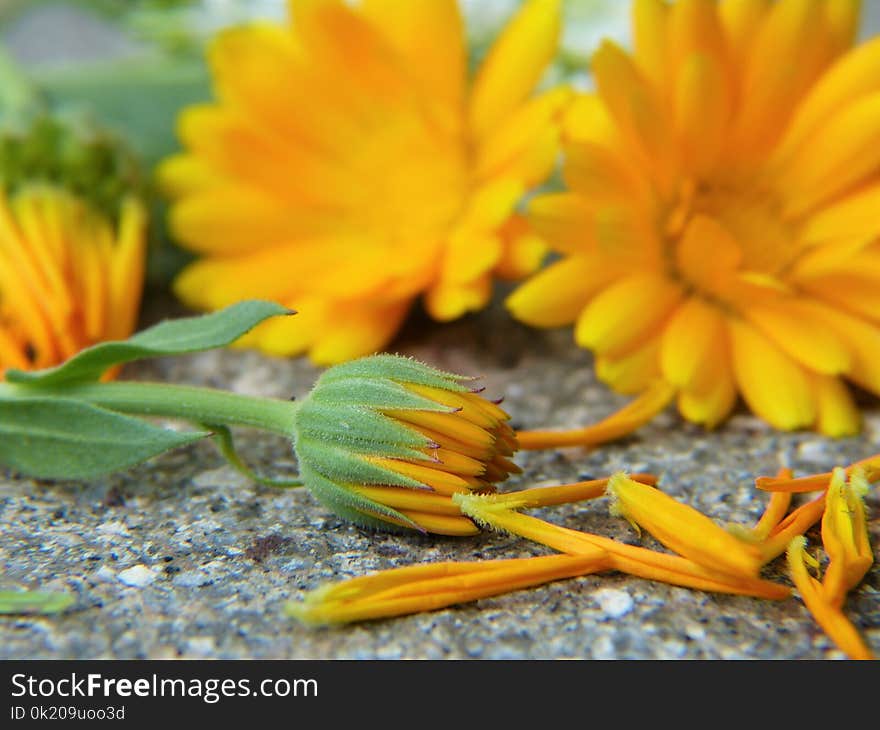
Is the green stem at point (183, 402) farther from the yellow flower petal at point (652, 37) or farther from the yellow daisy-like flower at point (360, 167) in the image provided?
the yellow flower petal at point (652, 37)

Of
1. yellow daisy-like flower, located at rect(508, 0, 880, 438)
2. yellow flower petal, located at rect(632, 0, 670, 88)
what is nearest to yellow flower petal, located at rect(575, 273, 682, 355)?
yellow daisy-like flower, located at rect(508, 0, 880, 438)

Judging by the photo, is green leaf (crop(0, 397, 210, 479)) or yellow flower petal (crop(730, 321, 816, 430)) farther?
yellow flower petal (crop(730, 321, 816, 430))

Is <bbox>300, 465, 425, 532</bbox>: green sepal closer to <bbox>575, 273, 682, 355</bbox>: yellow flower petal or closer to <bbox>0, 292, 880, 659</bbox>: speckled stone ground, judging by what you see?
<bbox>0, 292, 880, 659</bbox>: speckled stone ground

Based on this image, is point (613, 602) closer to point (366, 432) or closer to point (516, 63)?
point (366, 432)

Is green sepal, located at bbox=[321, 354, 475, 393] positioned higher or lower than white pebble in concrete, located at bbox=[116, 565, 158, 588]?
higher

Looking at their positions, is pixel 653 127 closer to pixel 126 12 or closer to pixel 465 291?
pixel 465 291

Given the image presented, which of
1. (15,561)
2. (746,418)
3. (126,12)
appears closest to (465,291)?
(746,418)

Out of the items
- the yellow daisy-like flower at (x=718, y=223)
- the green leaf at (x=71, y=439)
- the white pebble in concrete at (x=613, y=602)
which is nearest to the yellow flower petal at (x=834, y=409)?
the yellow daisy-like flower at (x=718, y=223)
